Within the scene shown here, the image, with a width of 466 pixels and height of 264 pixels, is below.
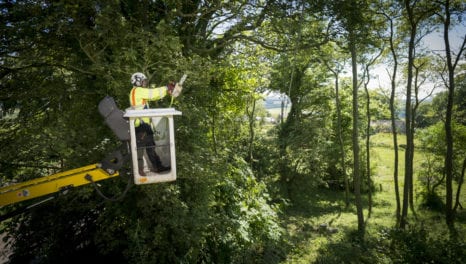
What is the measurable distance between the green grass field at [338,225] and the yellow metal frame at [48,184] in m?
10.6

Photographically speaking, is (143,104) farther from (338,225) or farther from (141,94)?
(338,225)

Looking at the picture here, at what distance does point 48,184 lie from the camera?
3.59 metres

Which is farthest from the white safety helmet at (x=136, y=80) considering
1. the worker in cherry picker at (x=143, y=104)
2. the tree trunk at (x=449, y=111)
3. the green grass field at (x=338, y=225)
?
the tree trunk at (x=449, y=111)

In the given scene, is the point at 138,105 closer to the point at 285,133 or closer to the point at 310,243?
the point at 310,243

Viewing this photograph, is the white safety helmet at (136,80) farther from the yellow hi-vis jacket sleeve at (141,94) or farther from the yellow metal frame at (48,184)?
the yellow metal frame at (48,184)

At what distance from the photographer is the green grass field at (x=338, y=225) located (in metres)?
12.6

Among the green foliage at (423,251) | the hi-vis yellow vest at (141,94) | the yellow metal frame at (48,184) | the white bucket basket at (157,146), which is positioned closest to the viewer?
the white bucket basket at (157,146)

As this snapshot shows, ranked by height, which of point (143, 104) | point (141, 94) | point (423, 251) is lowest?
point (423, 251)

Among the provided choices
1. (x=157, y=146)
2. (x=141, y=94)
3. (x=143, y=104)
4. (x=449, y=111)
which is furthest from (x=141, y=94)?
(x=449, y=111)

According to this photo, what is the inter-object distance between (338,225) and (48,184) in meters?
19.7

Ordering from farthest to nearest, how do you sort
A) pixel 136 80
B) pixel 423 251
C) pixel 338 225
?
pixel 338 225
pixel 423 251
pixel 136 80

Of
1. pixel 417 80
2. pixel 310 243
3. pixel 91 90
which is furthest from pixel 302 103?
pixel 91 90

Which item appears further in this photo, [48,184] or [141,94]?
[141,94]

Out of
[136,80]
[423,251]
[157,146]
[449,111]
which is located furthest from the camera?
[449,111]
